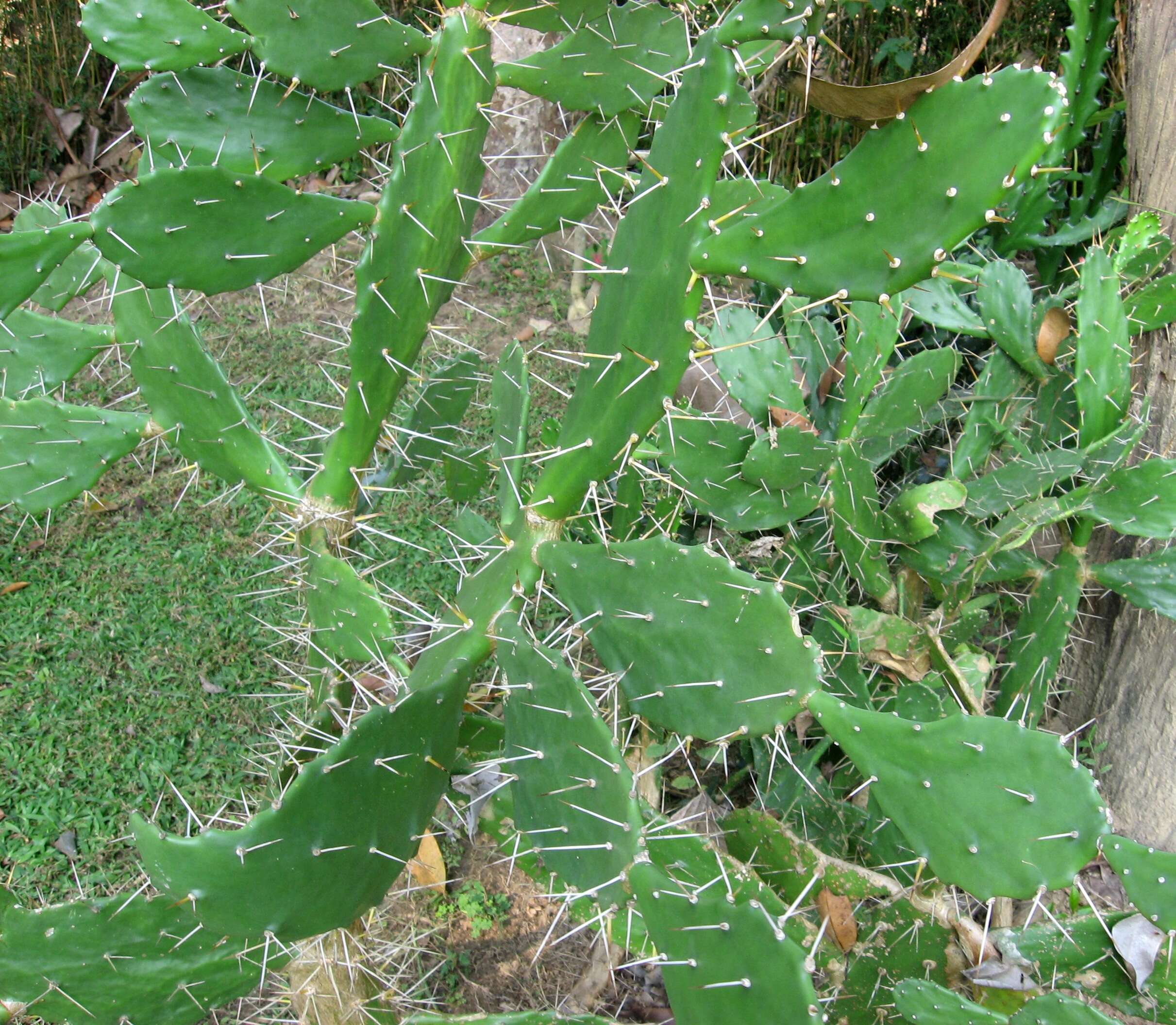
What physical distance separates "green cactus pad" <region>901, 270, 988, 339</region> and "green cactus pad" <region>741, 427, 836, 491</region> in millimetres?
758

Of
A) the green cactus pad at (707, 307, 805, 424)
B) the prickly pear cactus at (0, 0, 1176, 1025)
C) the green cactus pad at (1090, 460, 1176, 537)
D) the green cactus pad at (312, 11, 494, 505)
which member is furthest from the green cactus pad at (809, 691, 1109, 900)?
A: the green cactus pad at (707, 307, 805, 424)

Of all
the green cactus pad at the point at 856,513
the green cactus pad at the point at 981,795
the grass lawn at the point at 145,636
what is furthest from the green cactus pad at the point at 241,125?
the green cactus pad at the point at 981,795

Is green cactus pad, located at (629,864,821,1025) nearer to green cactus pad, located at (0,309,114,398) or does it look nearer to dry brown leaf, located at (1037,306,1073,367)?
green cactus pad, located at (0,309,114,398)

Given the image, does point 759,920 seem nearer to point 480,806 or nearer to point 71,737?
point 480,806

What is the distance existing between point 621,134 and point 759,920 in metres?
1.22

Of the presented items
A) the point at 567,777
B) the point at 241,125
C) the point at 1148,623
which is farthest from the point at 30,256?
the point at 1148,623

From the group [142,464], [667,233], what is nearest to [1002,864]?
[667,233]

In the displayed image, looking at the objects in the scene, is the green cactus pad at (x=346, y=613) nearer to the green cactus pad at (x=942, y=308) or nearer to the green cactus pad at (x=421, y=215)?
the green cactus pad at (x=421, y=215)

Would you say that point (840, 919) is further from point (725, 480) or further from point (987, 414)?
point (987, 414)

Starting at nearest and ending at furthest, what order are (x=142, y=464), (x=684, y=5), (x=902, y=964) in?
1. (x=902, y=964)
2. (x=684, y=5)
3. (x=142, y=464)

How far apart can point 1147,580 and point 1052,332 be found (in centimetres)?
61

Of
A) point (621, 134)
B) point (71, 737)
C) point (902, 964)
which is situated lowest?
point (71, 737)

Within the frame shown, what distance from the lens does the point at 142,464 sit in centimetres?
298

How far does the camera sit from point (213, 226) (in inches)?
47.7
